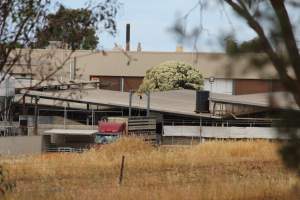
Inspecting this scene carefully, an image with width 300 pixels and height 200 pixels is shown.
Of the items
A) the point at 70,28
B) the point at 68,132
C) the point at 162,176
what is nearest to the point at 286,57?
the point at 70,28

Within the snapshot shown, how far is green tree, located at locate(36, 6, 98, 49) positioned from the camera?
8.10 metres

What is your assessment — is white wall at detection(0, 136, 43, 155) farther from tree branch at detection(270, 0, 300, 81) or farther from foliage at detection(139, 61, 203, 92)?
tree branch at detection(270, 0, 300, 81)

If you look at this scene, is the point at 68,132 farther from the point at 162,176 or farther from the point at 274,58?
the point at 274,58

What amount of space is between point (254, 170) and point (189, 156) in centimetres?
544

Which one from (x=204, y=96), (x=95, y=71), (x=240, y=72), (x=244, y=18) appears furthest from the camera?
(x=95, y=71)

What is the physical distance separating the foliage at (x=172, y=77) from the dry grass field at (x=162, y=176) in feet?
99.9

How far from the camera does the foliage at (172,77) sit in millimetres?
64062

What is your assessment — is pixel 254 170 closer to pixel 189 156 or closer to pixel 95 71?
pixel 189 156

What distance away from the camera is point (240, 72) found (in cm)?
688

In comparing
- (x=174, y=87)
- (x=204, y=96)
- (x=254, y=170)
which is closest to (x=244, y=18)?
(x=254, y=170)

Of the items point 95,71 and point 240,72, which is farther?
point 95,71

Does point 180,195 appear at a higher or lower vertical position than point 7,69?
lower

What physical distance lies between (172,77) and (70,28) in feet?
184

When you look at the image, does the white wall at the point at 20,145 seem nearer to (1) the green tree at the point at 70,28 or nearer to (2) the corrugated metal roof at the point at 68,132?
(2) the corrugated metal roof at the point at 68,132
